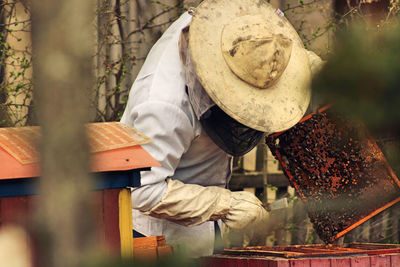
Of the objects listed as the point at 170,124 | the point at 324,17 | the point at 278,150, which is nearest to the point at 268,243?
the point at 324,17

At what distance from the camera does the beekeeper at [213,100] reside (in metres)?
2.52

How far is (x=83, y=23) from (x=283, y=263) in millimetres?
1932

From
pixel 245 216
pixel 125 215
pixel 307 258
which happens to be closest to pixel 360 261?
pixel 307 258

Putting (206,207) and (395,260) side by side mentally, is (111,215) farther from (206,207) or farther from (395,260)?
(395,260)

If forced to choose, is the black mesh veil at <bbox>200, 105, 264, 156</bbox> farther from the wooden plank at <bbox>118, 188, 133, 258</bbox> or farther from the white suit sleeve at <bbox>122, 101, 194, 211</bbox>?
the wooden plank at <bbox>118, 188, 133, 258</bbox>

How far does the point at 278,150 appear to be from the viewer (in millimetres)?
2820

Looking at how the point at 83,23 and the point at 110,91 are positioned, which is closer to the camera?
the point at 83,23

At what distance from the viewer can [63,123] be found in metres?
0.32

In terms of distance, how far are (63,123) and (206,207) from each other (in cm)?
234

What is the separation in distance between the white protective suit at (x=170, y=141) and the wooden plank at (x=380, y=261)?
2.17 feet

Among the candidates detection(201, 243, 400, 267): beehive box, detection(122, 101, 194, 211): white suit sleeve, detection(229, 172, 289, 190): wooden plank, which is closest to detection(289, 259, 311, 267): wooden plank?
detection(201, 243, 400, 267): beehive box

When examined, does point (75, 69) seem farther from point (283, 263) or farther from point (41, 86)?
point (283, 263)

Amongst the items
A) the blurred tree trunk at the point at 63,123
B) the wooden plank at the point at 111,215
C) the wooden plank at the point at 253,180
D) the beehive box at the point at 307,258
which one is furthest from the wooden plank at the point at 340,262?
the wooden plank at the point at 253,180

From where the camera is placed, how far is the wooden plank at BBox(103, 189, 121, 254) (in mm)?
1906
